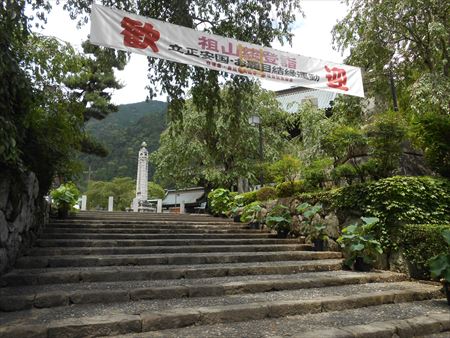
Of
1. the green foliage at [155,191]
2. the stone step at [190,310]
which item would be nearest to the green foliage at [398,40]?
the stone step at [190,310]

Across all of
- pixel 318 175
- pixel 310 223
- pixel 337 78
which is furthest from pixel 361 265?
pixel 337 78

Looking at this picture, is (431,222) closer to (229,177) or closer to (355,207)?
(355,207)

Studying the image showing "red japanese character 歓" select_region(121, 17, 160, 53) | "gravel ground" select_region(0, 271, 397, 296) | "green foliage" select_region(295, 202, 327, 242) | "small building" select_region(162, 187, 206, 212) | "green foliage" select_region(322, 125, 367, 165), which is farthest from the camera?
"small building" select_region(162, 187, 206, 212)

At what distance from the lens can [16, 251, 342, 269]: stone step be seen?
5.11 metres

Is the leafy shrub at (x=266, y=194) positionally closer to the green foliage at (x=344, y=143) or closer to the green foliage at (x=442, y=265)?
the green foliage at (x=344, y=143)

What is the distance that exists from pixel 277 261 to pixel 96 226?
3.98 meters

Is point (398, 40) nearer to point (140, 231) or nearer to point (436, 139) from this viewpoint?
point (436, 139)

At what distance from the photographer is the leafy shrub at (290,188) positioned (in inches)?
376

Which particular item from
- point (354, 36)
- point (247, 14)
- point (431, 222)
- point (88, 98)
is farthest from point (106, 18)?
point (88, 98)

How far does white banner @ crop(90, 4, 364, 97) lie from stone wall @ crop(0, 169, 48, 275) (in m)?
2.41

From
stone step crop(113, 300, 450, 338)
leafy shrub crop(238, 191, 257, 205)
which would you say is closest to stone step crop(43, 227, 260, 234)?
leafy shrub crop(238, 191, 257, 205)

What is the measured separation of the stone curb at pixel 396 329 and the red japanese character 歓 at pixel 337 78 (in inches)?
194

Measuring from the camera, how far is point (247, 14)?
6480 mm

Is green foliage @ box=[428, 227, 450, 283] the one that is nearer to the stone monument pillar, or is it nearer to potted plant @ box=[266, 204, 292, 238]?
potted plant @ box=[266, 204, 292, 238]
